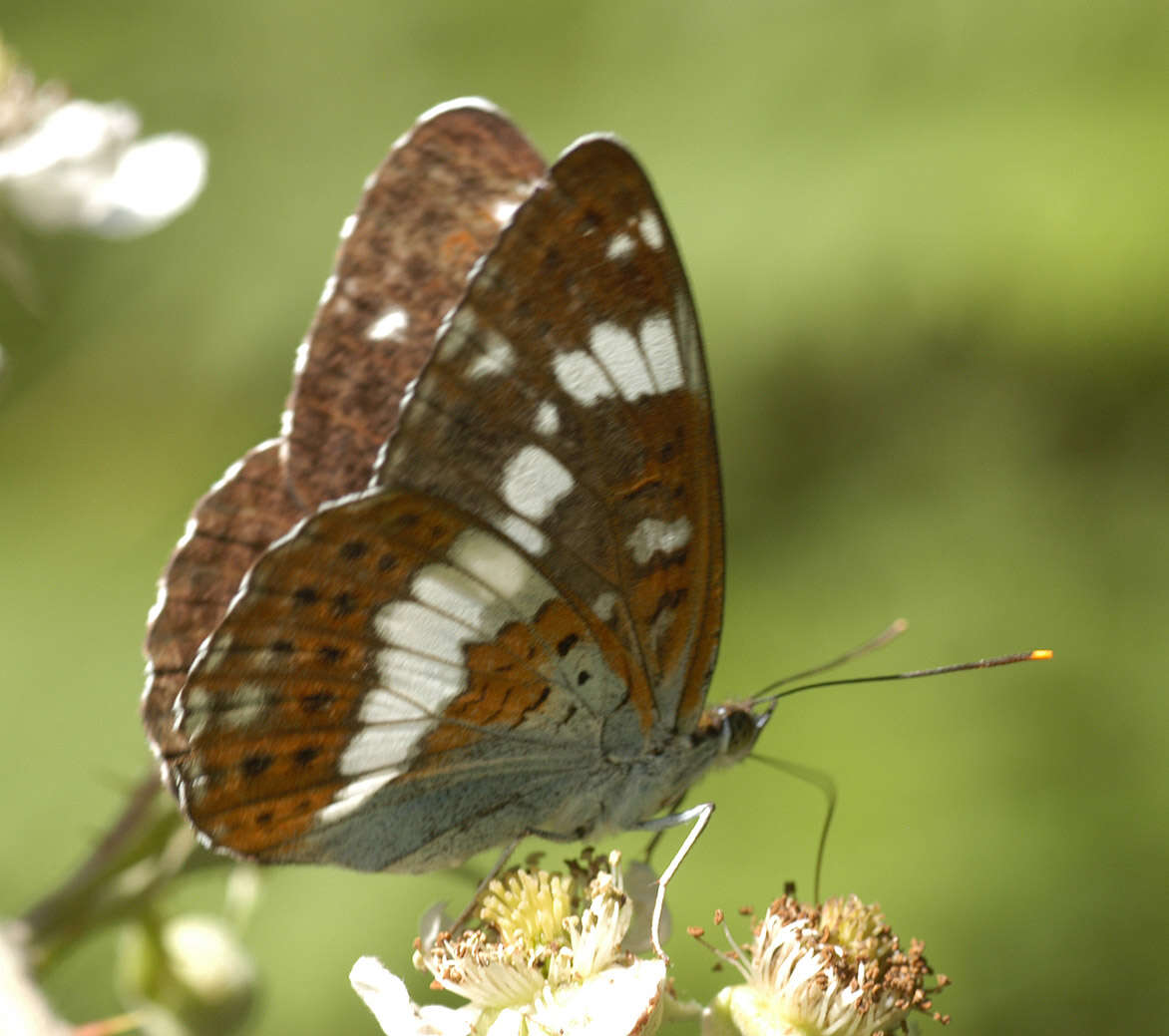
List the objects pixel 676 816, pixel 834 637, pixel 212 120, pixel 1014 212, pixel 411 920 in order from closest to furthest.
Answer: pixel 676 816, pixel 411 920, pixel 834 637, pixel 1014 212, pixel 212 120

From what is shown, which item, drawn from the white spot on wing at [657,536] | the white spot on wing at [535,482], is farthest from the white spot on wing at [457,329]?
the white spot on wing at [657,536]

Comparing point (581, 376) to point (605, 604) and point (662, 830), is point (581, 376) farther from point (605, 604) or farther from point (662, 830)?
point (662, 830)

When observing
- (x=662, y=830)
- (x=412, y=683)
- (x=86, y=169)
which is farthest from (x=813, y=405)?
(x=412, y=683)

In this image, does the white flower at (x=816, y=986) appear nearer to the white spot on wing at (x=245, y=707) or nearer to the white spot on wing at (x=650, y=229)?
the white spot on wing at (x=245, y=707)

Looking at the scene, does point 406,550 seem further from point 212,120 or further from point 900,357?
point 212,120

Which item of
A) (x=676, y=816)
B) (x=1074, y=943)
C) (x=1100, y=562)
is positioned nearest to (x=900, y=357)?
(x=1100, y=562)
